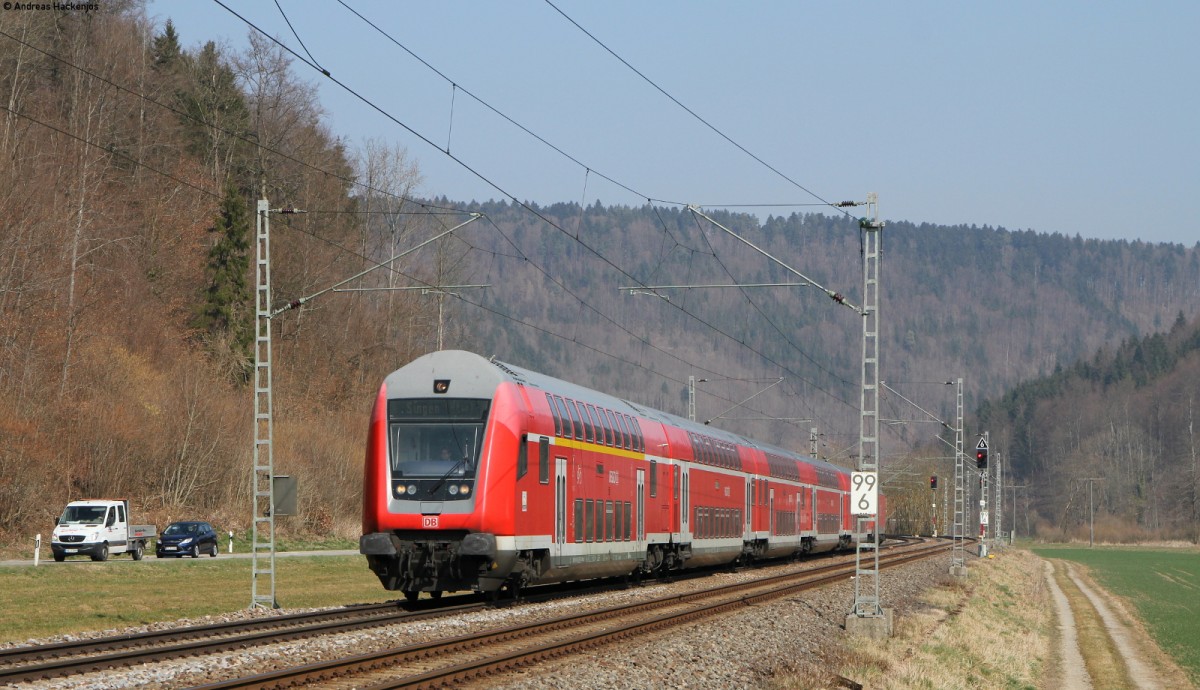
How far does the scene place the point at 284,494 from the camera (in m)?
29.8

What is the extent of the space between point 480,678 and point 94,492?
143ft

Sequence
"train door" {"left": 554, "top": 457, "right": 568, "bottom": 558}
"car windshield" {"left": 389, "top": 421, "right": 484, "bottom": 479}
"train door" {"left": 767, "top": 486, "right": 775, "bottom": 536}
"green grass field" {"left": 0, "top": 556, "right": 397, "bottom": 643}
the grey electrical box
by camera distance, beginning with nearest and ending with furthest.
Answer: "car windshield" {"left": 389, "top": 421, "right": 484, "bottom": 479} < "green grass field" {"left": 0, "top": 556, "right": 397, "bottom": 643} < "train door" {"left": 554, "top": 457, "right": 568, "bottom": 558} < the grey electrical box < "train door" {"left": 767, "top": 486, "right": 775, "bottom": 536}

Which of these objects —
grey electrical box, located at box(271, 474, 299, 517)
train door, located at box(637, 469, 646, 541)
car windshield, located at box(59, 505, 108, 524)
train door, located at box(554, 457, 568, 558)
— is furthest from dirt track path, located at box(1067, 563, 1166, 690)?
car windshield, located at box(59, 505, 108, 524)

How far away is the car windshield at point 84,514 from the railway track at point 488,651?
85.3 feet

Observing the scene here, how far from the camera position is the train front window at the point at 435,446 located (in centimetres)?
2633

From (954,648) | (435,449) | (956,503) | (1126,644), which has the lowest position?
(1126,644)

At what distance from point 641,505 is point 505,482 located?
31.1 ft

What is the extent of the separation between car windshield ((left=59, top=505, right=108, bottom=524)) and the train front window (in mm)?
27027

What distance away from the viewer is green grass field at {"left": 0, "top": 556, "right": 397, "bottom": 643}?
27.2m

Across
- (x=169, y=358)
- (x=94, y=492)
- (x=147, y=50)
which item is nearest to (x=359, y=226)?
(x=147, y=50)

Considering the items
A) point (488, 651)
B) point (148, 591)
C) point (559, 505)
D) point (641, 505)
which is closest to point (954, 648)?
point (559, 505)

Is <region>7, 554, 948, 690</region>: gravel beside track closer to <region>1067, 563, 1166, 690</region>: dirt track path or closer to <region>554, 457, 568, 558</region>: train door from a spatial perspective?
<region>554, 457, 568, 558</region>: train door

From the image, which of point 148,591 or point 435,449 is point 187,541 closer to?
point 148,591

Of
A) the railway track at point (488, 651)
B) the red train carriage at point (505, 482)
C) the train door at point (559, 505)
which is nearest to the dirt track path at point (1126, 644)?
the railway track at point (488, 651)
